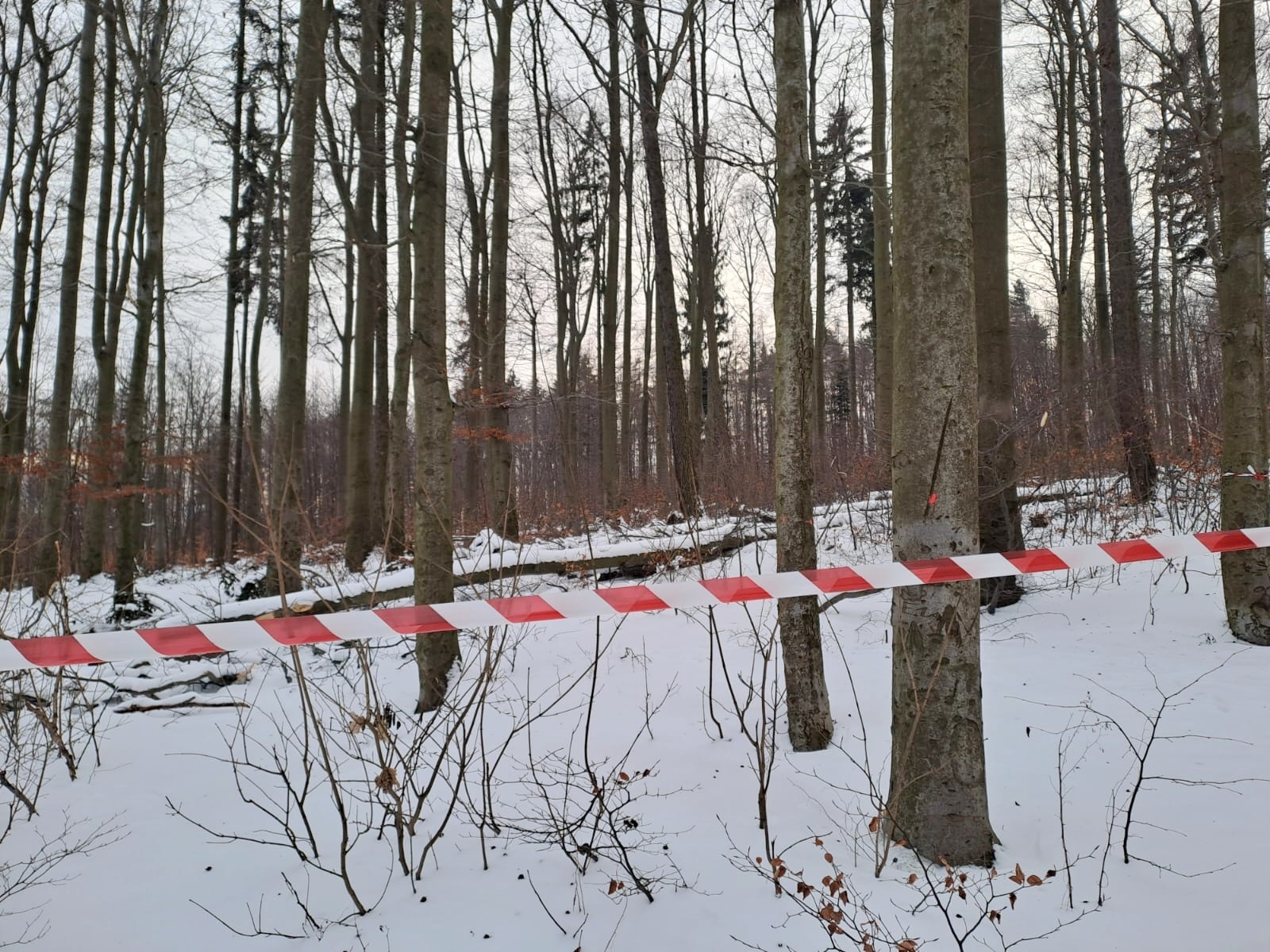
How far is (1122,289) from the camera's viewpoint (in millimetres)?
11195

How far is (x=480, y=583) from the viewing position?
6922 mm

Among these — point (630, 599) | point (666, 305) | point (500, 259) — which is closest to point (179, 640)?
point (630, 599)

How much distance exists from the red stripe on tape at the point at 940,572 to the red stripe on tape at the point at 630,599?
971mm

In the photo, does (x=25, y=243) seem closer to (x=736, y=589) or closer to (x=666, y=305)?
(x=666, y=305)

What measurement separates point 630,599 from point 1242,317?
4.84 meters

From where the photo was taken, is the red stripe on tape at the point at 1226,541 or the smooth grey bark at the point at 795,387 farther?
the smooth grey bark at the point at 795,387

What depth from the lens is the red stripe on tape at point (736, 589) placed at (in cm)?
287

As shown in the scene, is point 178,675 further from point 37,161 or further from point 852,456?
point 37,161

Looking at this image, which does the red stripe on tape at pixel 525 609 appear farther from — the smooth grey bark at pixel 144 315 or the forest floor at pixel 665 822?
the smooth grey bark at pixel 144 315

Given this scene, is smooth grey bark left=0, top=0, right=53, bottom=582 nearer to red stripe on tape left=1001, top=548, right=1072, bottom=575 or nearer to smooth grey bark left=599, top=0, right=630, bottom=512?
smooth grey bark left=599, top=0, right=630, bottom=512

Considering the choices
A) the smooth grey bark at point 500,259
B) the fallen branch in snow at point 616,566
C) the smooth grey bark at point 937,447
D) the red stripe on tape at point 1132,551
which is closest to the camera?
the smooth grey bark at point 937,447

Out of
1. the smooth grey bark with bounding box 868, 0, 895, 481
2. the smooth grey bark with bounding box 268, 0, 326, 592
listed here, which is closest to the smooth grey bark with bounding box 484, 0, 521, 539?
the smooth grey bark with bounding box 268, 0, 326, 592

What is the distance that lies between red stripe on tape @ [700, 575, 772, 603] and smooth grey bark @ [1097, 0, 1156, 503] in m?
8.61

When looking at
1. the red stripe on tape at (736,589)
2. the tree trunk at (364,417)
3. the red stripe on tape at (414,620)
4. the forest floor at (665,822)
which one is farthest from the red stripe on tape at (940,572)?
the tree trunk at (364,417)
